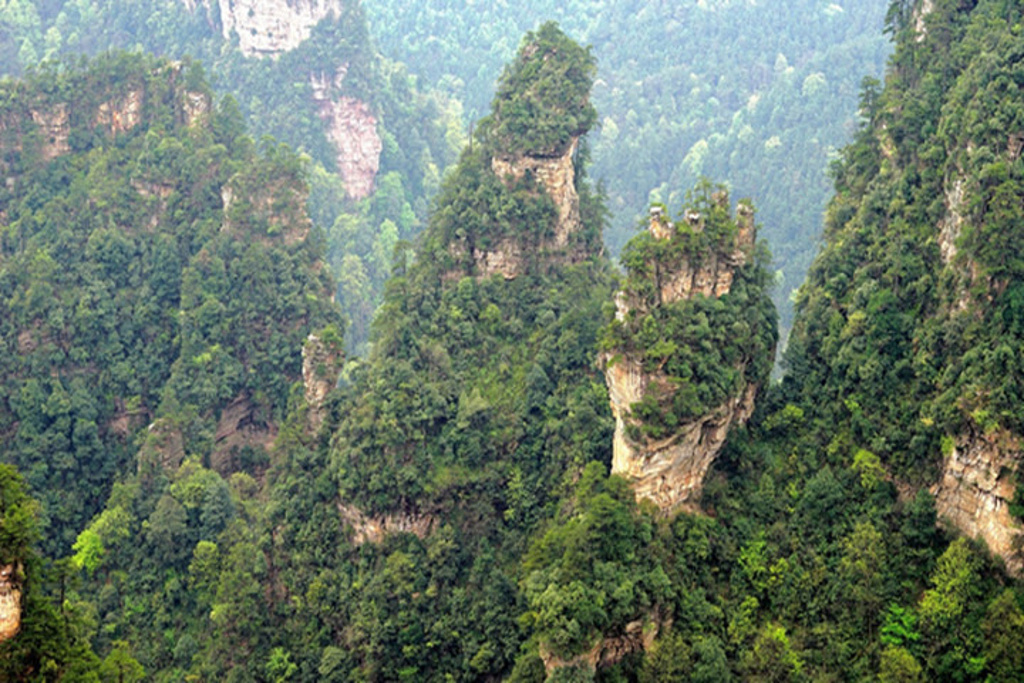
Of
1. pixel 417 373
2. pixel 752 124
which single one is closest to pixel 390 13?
pixel 752 124

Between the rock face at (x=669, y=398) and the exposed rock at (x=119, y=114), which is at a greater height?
the rock face at (x=669, y=398)

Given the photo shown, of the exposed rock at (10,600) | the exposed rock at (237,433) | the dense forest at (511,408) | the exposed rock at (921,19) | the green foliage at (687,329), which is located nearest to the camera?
the exposed rock at (10,600)

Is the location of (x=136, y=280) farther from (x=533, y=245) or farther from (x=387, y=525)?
(x=387, y=525)

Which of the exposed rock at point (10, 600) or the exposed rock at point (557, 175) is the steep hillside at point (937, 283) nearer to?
the exposed rock at point (557, 175)

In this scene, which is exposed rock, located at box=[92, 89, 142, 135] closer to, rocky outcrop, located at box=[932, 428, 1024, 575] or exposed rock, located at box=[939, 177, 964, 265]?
exposed rock, located at box=[939, 177, 964, 265]

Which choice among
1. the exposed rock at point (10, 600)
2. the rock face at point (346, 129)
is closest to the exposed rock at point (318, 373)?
the exposed rock at point (10, 600)

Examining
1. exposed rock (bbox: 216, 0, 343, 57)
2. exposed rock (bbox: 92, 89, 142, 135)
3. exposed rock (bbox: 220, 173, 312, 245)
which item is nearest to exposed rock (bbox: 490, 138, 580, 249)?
exposed rock (bbox: 220, 173, 312, 245)

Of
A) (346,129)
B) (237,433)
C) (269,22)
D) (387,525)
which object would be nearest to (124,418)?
(237,433)
